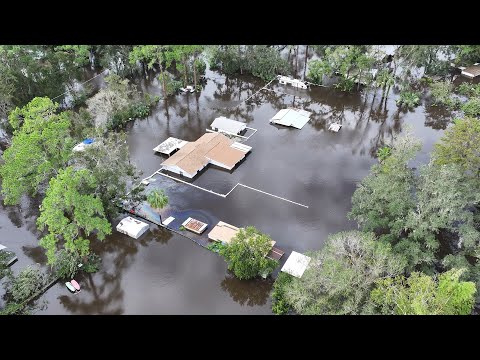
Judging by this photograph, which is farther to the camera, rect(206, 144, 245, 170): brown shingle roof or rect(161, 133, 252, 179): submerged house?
rect(206, 144, 245, 170): brown shingle roof

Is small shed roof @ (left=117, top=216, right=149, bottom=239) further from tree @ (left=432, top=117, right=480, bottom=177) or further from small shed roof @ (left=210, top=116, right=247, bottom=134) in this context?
tree @ (left=432, top=117, right=480, bottom=177)

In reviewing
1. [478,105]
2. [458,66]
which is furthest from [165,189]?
[458,66]

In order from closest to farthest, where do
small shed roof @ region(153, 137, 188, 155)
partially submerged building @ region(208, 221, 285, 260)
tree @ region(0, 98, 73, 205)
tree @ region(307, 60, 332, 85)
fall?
1. tree @ region(0, 98, 73, 205)
2. partially submerged building @ region(208, 221, 285, 260)
3. small shed roof @ region(153, 137, 188, 155)
4. tree @ region(307, 60, 332, 85)

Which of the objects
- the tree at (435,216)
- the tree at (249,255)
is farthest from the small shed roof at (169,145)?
the tree at (435,216)

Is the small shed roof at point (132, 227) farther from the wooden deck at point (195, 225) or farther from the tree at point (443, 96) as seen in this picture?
the tree at point (443, 96)

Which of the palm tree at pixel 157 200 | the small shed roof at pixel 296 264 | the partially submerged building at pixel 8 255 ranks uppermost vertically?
the palm tree at pixel 157 200

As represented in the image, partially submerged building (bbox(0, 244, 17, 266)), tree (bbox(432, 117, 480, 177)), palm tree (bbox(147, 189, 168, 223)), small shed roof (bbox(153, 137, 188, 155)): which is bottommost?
partially submerged building (bbox(0, 244, 17, 266))

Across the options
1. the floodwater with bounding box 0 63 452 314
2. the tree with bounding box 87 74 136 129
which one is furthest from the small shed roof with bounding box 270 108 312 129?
the tree with bounding box 87 74 136 129
